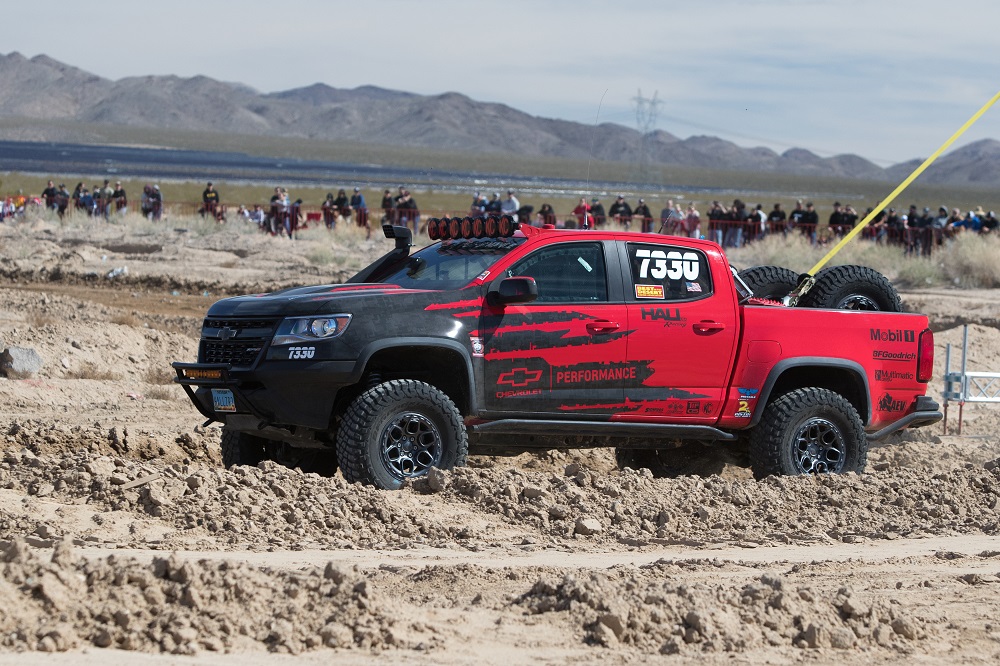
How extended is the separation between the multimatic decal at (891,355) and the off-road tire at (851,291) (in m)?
0.43

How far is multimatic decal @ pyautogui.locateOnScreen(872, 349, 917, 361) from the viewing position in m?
10.4

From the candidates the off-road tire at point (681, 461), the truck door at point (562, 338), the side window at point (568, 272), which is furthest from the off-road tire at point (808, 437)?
the side window at point (568, 272)

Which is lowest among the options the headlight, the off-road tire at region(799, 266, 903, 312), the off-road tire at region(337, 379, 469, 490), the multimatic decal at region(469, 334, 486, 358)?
the off-road tire at region(337, 379, 469, 490)

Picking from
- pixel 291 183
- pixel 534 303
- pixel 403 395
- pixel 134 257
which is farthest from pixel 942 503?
pixel 291 183

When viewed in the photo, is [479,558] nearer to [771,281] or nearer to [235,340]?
[235,340]

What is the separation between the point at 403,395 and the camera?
8797mm

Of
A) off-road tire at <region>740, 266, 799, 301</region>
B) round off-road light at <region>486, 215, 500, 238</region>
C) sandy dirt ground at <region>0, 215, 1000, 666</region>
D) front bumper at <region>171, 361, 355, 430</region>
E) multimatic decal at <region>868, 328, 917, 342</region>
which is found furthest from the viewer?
off-road tire at <region>740, 266, 799, 301</region>

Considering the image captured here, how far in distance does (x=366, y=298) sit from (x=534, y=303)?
1.14 m

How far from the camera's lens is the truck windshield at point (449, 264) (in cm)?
934

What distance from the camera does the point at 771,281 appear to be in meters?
11.0

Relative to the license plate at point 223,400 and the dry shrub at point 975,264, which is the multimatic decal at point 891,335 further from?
the dry shrub at point 975,264

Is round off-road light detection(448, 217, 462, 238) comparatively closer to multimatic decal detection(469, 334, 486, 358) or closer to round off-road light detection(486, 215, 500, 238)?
round off-road light detection(486, 215, 500, 238)

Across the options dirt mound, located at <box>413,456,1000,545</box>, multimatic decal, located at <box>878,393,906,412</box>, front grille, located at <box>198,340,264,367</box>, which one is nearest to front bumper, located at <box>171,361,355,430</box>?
front grille, located at <box>198,340,264,367</box>

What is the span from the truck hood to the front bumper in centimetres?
36
